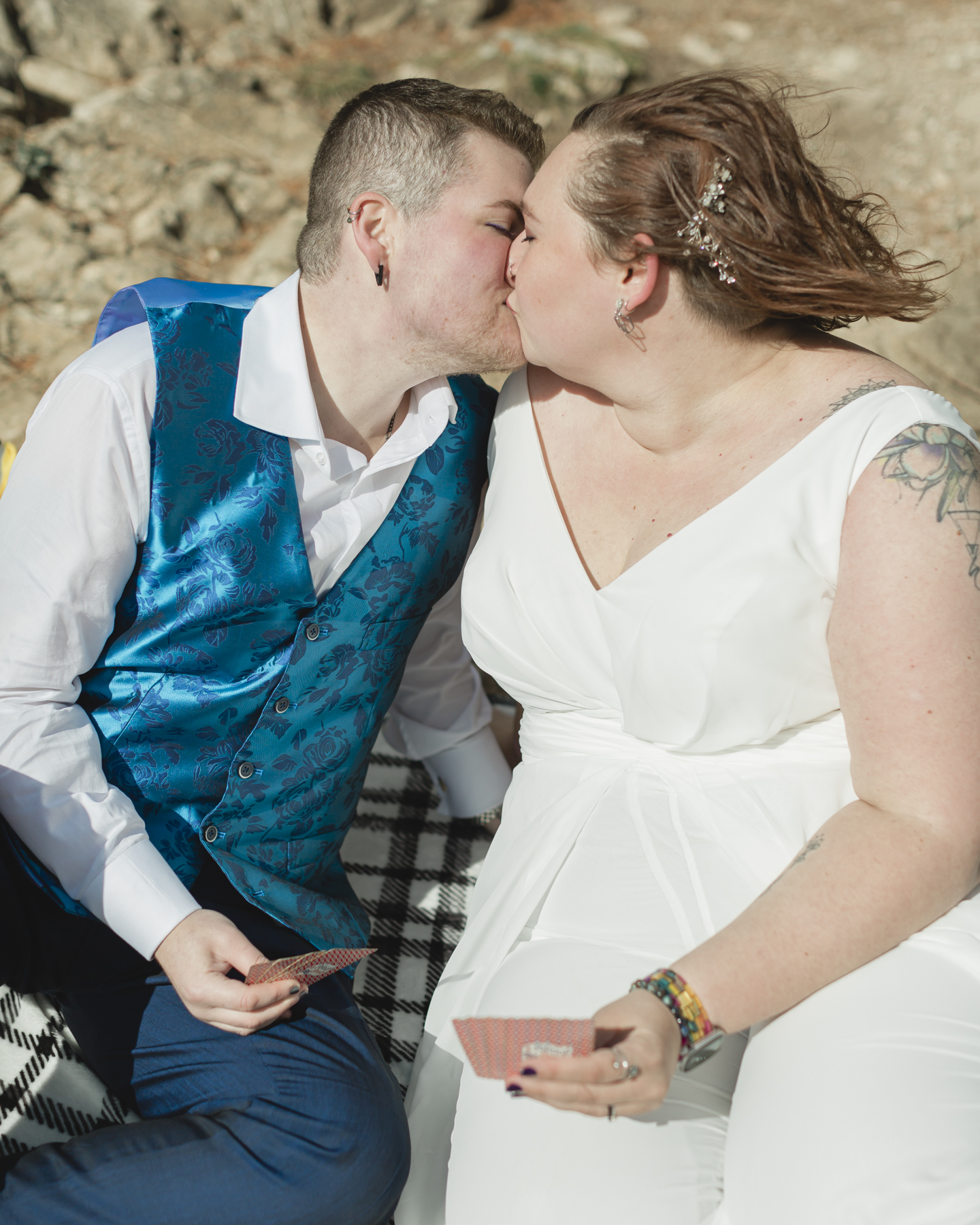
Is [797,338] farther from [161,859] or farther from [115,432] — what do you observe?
[161,859]

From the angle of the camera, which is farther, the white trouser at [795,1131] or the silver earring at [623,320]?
the silver earring at [623,320]

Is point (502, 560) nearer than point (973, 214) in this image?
Yes

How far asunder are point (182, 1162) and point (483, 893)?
0.73 metres

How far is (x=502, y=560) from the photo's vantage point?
2133 millimetres

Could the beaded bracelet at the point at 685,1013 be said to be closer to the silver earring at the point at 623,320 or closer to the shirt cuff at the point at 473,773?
the silver earring at the point at 623,320

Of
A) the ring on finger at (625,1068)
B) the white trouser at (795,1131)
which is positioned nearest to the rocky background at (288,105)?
the white trouser at (795,1131)

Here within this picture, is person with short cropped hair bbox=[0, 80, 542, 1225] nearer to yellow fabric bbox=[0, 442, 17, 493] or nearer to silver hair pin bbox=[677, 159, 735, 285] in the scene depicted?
silver hair pin bbox=[677, 159, 735, 285]

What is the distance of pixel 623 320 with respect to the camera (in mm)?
1870

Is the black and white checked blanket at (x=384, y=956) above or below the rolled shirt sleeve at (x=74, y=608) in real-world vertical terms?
below

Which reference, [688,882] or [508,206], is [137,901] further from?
[508,206]

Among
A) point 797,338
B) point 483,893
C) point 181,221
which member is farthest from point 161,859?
point 181,221

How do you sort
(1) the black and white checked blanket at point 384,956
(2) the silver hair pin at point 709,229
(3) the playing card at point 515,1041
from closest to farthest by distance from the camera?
(3) the playing card at point 515,1041 < (2) the silver hair pin at point 709,229 < (1) the black and white checked blanket at point 384,956

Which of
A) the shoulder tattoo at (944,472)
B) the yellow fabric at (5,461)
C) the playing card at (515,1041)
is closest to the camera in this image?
the playing card at (515,1041)

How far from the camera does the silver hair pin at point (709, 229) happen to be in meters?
1.72
